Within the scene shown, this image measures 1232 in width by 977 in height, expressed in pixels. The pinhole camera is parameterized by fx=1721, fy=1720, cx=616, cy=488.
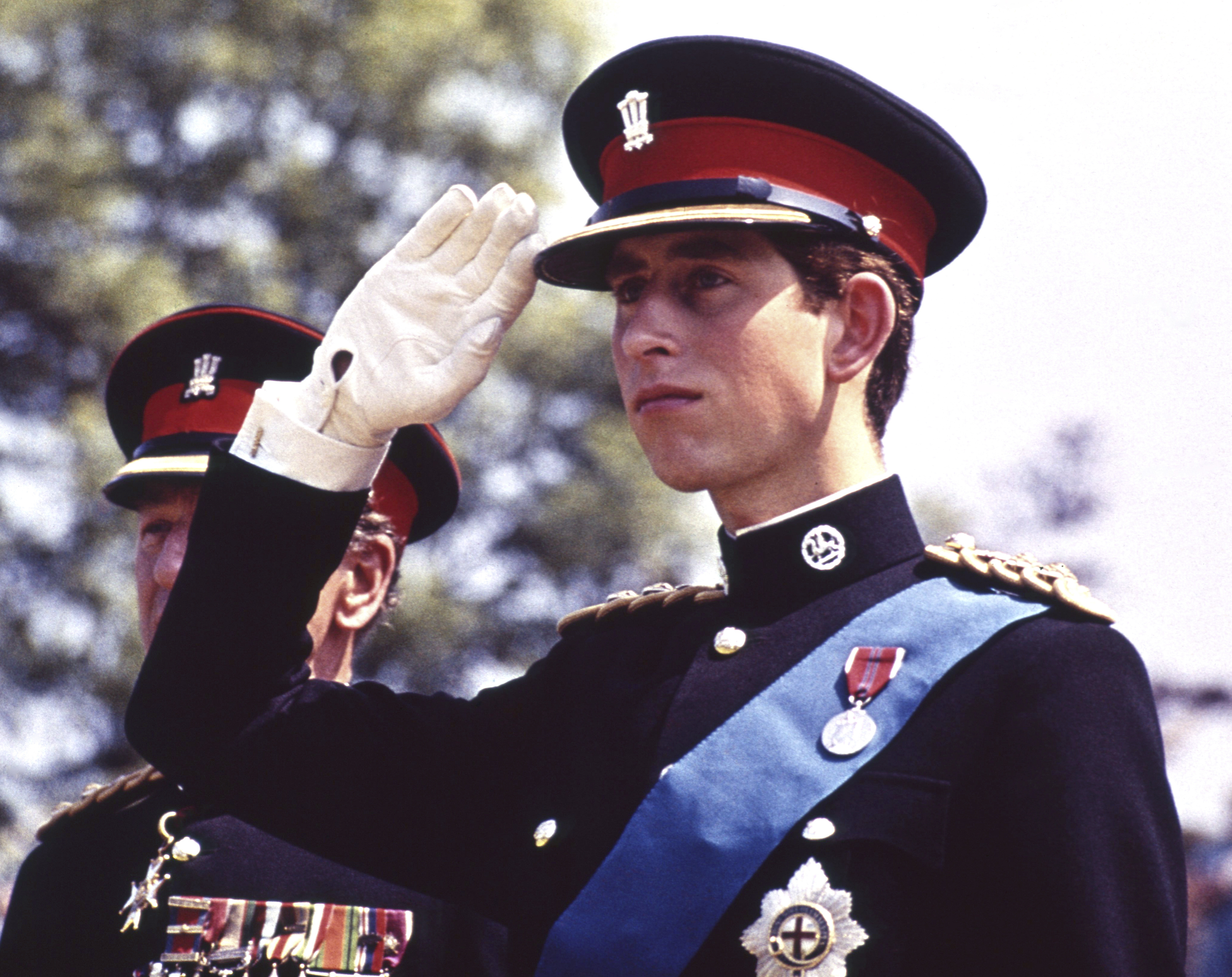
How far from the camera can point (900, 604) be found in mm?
2582

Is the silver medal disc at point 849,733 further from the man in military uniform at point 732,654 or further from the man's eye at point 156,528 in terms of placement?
the man's eye at point 156,528

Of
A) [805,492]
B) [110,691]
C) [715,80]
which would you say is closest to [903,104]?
[715,80]

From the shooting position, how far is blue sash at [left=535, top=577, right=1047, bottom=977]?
230 cm

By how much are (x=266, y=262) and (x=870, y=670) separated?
10.1 metres

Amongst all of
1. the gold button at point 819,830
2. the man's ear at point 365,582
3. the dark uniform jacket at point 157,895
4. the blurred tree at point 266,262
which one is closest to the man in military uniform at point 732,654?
the gold button at point 819,830

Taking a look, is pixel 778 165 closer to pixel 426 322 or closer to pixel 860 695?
pixel 426 322

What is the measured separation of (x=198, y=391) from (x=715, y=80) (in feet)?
5.90

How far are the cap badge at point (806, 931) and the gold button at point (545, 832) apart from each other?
0.39m

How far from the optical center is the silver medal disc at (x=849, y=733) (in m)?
2.36

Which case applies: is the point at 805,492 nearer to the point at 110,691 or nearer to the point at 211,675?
the point at 211,675

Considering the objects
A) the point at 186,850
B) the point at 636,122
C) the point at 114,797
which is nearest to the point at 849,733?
the point at 636,122

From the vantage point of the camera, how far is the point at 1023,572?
2568mm

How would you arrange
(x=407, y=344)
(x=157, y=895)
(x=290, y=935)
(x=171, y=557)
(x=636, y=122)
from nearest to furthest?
1. (x=407, y=344)
2. (x=636, y=122)
3. (x=290, y=935)
4. (x=157, y=895)
5. (x=171, y=557)

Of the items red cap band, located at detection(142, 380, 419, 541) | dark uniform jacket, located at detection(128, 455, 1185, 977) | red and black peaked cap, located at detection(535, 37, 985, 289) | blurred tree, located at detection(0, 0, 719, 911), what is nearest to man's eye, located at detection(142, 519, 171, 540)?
red cap band, located at detection(142, 380, 419, 541)
